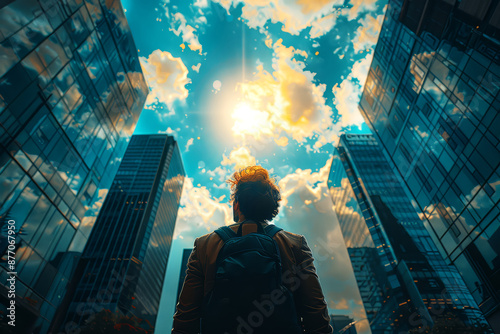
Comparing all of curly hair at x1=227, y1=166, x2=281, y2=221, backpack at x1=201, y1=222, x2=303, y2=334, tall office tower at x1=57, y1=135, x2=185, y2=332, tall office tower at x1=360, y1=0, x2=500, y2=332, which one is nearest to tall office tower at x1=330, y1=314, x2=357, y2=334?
tall office tower at x1=57, y1=135, x2=185, y2=332

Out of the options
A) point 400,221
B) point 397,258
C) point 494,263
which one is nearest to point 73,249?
point 494,263

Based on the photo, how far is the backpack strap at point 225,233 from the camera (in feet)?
7.29

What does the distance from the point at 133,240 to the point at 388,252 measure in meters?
75.0

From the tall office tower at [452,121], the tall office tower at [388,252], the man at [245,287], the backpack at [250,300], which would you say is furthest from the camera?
the tall office tower at [388,252]

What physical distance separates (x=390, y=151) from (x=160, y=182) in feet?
275

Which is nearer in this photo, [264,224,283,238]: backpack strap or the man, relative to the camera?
the man

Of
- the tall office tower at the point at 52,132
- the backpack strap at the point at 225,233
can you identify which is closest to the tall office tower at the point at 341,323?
the tall office tower at the point at 52,132

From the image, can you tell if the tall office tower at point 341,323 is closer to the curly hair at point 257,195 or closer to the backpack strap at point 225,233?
the curly hair at point 257,195

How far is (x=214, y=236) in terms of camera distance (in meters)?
2.38

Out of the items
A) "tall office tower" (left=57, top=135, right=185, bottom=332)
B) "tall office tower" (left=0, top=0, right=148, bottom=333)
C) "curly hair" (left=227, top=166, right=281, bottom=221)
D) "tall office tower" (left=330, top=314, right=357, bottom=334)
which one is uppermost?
"tall office tower" (left=57, top=135, right=185, bottom=332)

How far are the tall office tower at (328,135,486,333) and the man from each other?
51.6 m

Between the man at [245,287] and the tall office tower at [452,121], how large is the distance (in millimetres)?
19866

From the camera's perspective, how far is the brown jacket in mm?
1925

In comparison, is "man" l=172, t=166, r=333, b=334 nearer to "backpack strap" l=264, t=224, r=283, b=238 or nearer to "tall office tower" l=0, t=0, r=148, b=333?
"backpack strap" l=264, t=224, r=283, b=238
